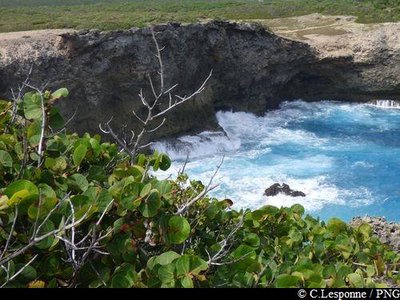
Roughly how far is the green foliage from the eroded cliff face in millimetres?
15146

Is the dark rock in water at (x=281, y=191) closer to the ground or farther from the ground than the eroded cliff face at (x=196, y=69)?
closer to the ground

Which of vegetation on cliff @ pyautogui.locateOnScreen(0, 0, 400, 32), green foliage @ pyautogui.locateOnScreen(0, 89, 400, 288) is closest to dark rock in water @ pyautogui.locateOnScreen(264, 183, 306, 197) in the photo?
vegetation on cliff @ pyautogui.locateOnScreen(0, 0, 400, 32)

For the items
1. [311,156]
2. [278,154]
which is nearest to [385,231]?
[311,156]

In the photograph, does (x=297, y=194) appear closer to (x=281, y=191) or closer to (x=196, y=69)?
(x=281, y=191)

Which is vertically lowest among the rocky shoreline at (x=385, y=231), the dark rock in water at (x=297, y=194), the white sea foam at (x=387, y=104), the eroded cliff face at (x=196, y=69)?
the white sea foam at (x=387, y=104)

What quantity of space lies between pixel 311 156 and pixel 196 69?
8.45m

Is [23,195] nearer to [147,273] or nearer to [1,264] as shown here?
[1,264]

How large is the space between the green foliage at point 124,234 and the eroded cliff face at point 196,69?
49.7 ft

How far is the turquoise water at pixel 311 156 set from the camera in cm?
2138

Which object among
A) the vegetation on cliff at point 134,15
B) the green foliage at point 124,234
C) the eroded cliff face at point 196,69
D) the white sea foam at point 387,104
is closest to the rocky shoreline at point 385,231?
the green foliage at point 124,234

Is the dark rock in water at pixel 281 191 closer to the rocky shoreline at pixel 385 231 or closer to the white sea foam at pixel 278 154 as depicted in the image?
the white sea foam at pixel 278 154

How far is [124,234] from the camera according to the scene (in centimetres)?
369

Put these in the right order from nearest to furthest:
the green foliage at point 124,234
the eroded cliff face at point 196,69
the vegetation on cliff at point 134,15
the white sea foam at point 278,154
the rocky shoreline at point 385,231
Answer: the green foliage at point 124,234 < the rocky shoreline at point 385,231 < the white sea foam at point 278,154 < the eroded cliff face at point 196,69 < the vegetation on cliff at point 134,15

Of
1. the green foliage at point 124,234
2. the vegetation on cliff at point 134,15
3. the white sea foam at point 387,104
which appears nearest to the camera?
the green foliage at point 124,234
